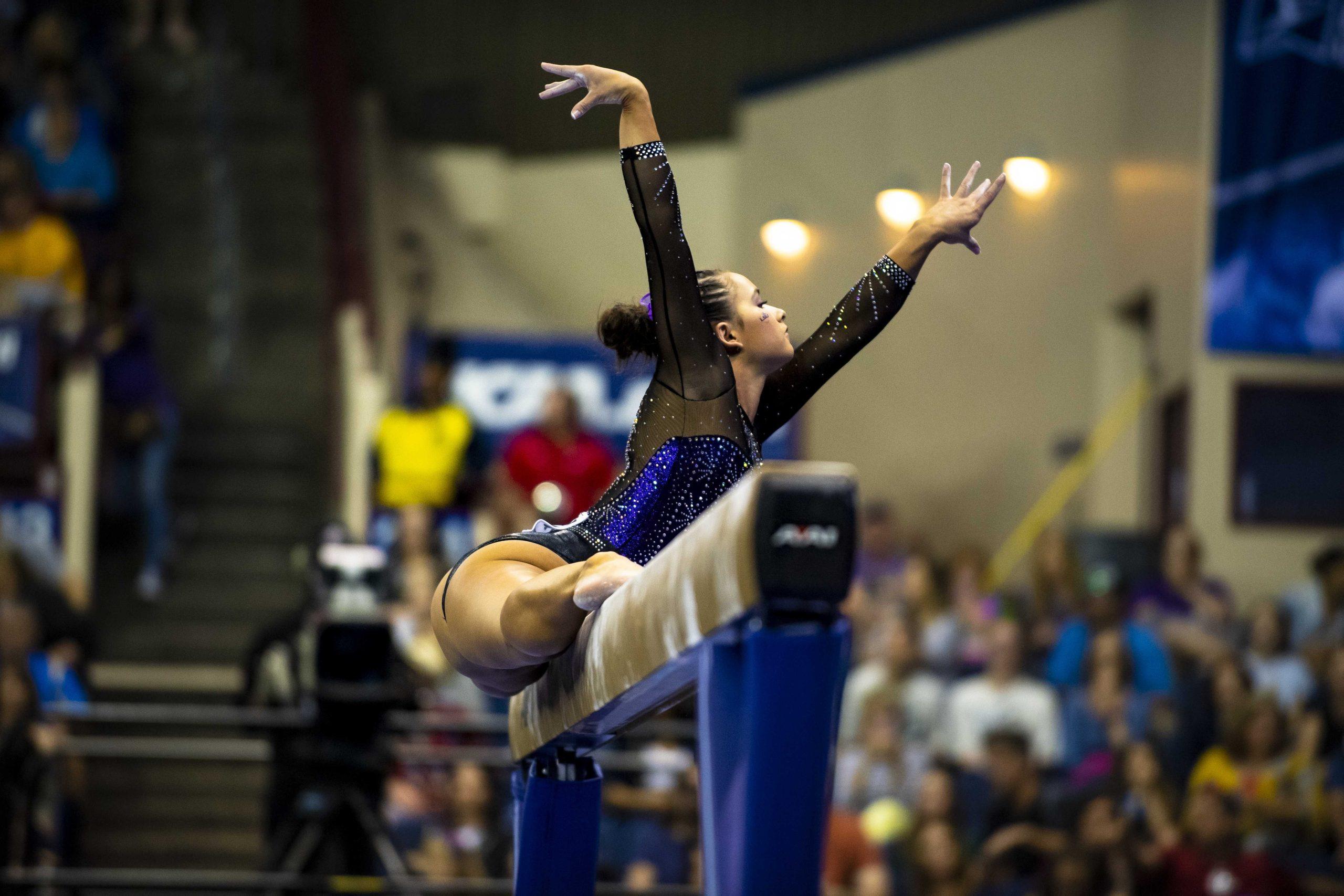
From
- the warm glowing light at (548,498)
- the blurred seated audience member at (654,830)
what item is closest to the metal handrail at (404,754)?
the blurred seated audience member at (654,830)

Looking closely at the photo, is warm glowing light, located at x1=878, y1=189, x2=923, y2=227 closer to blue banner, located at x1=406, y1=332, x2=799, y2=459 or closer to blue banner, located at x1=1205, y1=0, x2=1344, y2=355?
blue banner, located at x1=1205, y1=0, x2=1344, y2=355

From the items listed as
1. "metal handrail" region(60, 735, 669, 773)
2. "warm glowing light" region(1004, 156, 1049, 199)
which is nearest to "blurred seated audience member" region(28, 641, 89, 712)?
"metal handrail" region(60, 735, 669, 773)

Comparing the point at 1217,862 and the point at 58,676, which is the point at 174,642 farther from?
the point at 1217,862

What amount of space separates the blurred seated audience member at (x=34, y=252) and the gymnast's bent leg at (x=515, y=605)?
537 centimetres

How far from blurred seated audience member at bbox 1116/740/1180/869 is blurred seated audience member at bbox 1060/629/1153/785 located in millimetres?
306

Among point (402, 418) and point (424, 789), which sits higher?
point (402, 418)

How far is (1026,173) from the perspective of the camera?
3.02 meters

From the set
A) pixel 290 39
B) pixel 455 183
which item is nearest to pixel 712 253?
pixel 455 183

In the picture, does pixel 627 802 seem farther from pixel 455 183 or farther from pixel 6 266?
pixel 455 183

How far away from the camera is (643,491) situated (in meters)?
2.51

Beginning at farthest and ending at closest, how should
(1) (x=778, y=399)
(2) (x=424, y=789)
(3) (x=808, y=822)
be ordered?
(2) (x=424, y=789) < (1) (x=778, y=399) < (3) (x=808, y=822)

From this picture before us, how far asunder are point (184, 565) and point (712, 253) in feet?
14.3

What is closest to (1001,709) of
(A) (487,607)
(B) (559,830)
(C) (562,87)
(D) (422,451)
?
(D) (422,451)

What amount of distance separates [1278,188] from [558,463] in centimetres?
341
